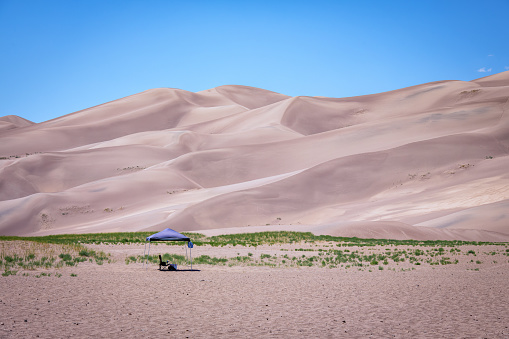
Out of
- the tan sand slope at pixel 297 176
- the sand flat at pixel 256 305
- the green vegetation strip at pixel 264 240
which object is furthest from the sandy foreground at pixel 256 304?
the tan sand slope at pixel 297 176

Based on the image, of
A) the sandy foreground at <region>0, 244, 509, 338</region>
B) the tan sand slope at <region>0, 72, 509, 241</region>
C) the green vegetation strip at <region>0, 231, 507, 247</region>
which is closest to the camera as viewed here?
the sandy foreground at <region>0, 244, 509, 338</region>

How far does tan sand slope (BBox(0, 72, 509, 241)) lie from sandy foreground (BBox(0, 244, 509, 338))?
26.0m

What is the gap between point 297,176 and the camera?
67.9m

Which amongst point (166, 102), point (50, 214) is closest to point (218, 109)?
point (166, 102)

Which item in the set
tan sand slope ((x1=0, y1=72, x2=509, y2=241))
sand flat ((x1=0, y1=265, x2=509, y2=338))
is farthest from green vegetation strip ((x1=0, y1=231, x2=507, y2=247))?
sand flat ((x1=0, y1=265, x2=509, y2=338))

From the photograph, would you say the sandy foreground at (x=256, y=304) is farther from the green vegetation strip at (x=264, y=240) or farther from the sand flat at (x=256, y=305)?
the green vegetation strip at (x=264, y=240)

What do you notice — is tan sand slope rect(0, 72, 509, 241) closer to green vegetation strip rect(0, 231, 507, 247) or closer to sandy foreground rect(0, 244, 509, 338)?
green vegetation strip rect(0, 231, 507, 247)

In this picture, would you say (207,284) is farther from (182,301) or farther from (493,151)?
(493,151)

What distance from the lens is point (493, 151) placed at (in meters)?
69.6

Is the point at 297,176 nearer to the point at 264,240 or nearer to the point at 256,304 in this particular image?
the point at 264,240

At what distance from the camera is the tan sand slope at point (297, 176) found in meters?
53.0

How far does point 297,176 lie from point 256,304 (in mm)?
55069

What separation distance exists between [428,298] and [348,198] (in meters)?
50.5

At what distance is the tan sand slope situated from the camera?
5303cm
